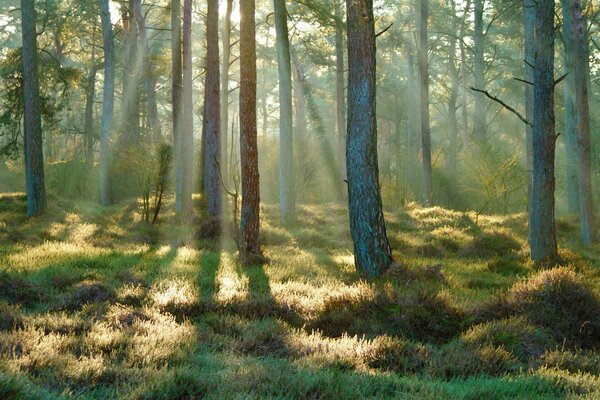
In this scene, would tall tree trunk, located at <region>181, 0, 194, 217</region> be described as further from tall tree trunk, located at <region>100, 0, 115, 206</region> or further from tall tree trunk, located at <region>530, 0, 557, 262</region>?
tall tree trunk, located at <region>530, 0, 557, 262</region>

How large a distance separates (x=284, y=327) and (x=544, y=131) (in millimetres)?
6914

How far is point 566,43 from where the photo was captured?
725 inches

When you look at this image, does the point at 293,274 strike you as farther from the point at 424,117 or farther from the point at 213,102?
the point at 424,117

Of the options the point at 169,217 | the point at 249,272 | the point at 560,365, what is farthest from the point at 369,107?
the point at 169,217


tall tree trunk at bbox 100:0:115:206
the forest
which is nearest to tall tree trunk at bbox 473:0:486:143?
the forest

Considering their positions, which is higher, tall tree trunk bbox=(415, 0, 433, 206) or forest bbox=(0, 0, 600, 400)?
tall tree trunk bbox=(415, 0, 433, 206)

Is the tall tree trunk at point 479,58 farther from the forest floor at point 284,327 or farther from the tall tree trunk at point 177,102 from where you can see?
the forest floor at point 284,327

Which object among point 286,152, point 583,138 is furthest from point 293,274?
point 583,138

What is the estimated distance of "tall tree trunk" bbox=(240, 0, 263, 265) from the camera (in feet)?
36.4

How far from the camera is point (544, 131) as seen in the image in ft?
35.7

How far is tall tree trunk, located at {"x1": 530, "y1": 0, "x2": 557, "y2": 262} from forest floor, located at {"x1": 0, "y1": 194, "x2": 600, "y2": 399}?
2.37 ft

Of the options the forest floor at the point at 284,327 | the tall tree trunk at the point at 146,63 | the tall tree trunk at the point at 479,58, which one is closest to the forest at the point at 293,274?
the forest floor at the point at 284,327

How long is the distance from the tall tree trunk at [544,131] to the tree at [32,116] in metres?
14.1

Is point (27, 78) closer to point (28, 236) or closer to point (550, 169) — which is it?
point (28, 236)
